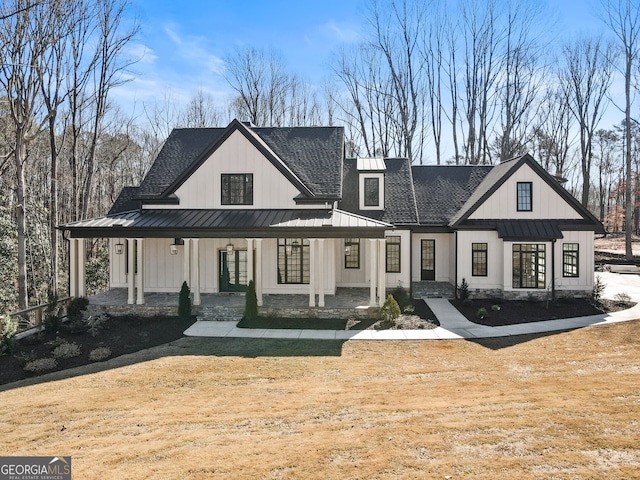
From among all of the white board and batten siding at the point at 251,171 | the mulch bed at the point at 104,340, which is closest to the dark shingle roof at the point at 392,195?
the white board and batten siding at the point at 251,171

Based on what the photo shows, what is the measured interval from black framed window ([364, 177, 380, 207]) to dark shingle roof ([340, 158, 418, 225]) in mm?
435

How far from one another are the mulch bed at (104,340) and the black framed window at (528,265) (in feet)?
46.1

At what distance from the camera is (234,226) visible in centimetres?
1517

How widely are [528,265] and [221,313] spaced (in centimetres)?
1349

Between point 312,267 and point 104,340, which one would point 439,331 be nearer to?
point 312,267

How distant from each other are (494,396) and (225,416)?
5.31m

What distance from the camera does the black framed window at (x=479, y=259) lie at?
18.0m

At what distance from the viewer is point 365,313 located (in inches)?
582

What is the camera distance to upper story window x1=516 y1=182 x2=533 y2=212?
17.8 m

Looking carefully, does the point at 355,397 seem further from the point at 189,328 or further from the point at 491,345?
the point at 189,328

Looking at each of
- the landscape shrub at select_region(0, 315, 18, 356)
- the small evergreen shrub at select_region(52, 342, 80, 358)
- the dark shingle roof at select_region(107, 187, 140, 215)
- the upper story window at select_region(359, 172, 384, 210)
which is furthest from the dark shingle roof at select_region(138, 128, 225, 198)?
the small evergreen shrub at select_region(52, 342, 80, 358)

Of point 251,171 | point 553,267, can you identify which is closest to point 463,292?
point 553,267

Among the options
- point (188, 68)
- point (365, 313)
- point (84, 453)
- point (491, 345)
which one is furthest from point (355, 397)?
point (188, 68)

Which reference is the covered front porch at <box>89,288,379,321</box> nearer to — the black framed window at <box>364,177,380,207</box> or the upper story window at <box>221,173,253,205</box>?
the upper story window at <box>221,173,253,205</box>
